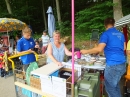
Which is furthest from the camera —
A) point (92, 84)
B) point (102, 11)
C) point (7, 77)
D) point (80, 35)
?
point (80, 35)

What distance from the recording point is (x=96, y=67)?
2.89 metres

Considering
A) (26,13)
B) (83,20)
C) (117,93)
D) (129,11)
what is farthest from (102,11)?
(26,13)

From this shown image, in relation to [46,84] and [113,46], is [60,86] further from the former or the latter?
[113,46]

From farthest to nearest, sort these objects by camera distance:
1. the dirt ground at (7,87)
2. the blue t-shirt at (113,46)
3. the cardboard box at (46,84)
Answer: the dirt ground at (7,87) → the blue t-shirt at (113,46) → the cardboard box at (46,84)

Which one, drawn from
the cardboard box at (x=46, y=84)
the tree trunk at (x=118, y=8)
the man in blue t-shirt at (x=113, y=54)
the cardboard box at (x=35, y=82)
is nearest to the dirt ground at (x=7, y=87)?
the cardboard box at (x=35, y=82)

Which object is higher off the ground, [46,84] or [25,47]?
[25,47]

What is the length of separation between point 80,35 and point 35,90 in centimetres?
969

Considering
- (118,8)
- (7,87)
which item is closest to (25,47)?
(7,87)

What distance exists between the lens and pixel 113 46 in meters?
2.14

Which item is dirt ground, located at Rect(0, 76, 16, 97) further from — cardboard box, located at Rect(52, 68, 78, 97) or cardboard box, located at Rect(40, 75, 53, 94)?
cardboard box, located at Rect(52, 68, 78, 97)

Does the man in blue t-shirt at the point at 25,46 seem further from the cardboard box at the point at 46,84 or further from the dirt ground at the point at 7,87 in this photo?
the cardboard box at the point at 46,84

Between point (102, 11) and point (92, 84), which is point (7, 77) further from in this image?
point (102, 11)

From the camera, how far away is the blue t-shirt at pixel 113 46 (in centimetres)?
211

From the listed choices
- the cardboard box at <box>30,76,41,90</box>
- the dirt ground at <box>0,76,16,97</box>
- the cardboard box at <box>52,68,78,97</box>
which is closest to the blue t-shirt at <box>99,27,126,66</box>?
the cardboard box at <box>52,68,78,97</box>
